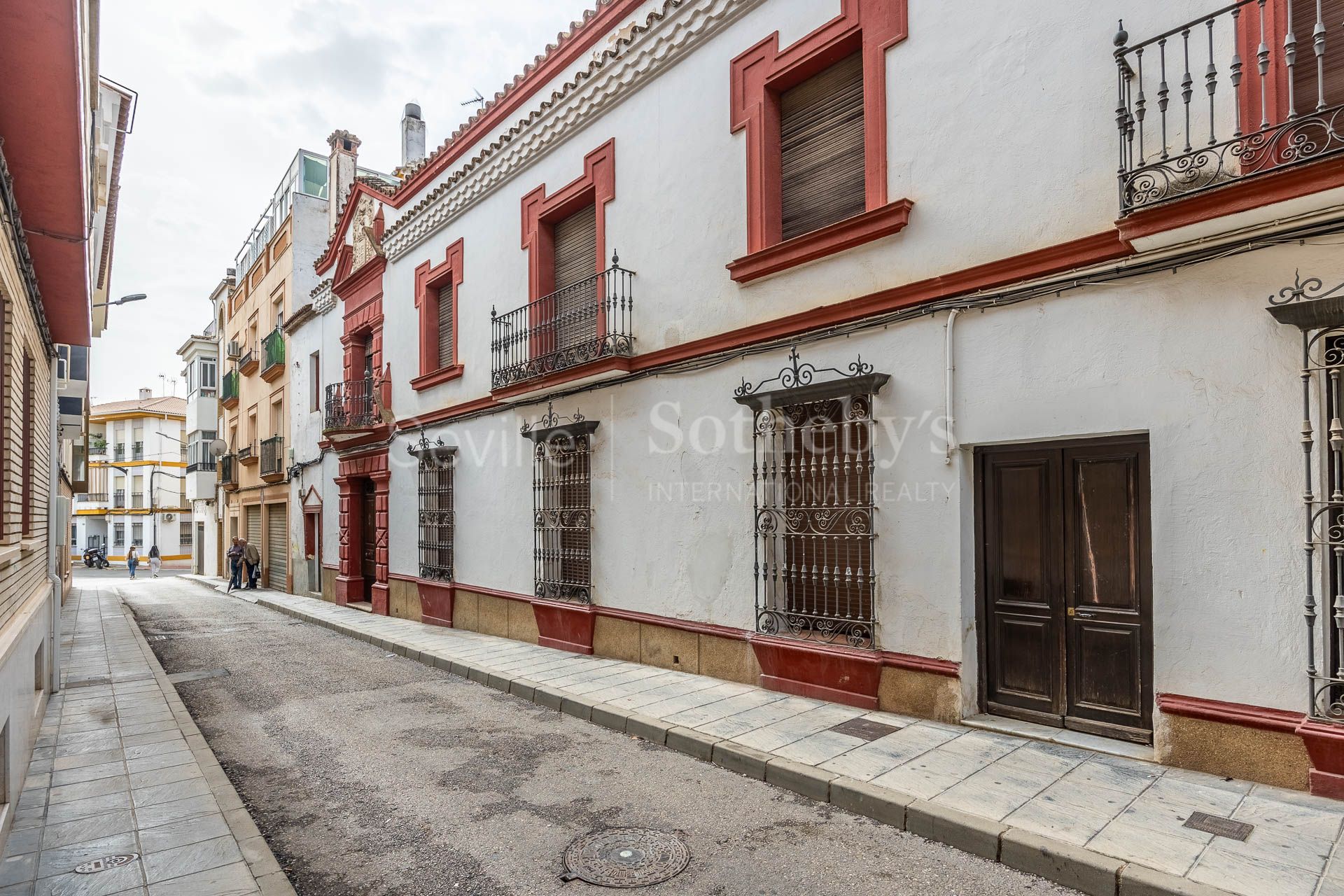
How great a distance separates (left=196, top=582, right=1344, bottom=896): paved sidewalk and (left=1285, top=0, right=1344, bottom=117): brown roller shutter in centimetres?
398

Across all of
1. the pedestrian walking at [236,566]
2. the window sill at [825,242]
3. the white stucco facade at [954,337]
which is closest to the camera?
the white stucco facade at [954,337]

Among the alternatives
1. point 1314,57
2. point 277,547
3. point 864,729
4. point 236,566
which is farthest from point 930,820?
point 236,566

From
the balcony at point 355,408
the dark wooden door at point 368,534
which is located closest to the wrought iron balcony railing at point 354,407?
the balcony at point 355,408

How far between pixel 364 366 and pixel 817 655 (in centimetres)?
1239

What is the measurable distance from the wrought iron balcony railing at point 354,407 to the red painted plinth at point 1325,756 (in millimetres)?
13502

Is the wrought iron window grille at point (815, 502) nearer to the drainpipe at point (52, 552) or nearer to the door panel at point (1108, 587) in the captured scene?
the door panel at point (1108, 587)

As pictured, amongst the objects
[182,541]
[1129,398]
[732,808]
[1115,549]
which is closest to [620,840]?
[732,808]

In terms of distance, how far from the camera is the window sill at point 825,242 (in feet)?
19.5

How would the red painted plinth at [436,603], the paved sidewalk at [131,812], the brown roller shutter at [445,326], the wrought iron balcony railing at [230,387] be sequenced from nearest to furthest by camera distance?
the paved sidewalk at [131,812] < the red painted plinth at [436,603] < the brown roller shutter at [445,326] < the wrought iron balcony railing at [230,387]

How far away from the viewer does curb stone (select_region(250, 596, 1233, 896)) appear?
3299 millimetres

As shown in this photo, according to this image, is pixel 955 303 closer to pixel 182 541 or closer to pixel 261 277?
pixel 261 277

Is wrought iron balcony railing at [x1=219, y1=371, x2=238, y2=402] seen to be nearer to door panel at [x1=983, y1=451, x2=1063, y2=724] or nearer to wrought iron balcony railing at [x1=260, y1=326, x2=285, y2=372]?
wrought iron balcony railing at [x1=260, y1=326, x2=285, y2=372]

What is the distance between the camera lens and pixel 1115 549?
199 inches

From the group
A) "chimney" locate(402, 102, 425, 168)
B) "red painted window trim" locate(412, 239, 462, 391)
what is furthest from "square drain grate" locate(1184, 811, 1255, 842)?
"chimney" locate(402, 102, 425, 168)
